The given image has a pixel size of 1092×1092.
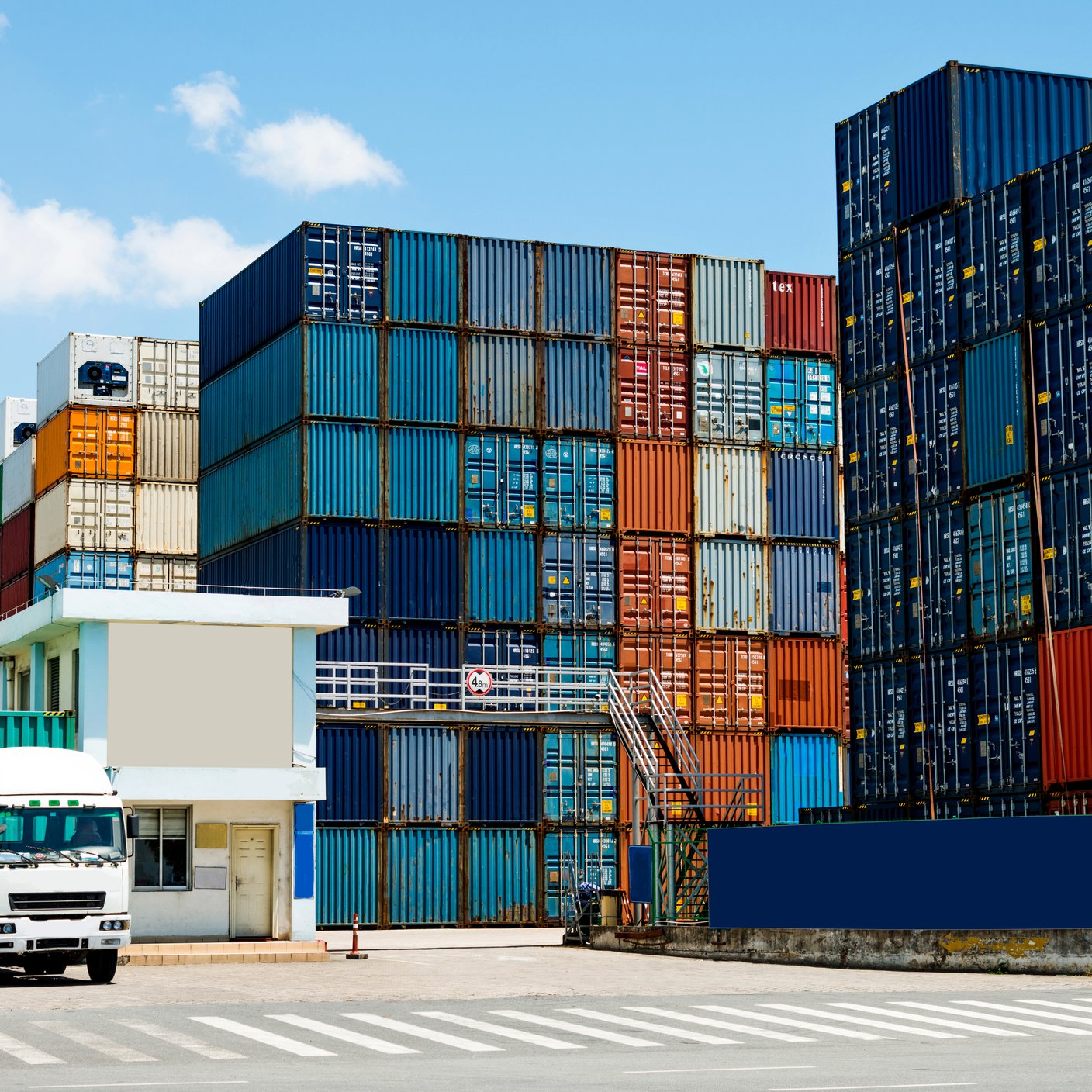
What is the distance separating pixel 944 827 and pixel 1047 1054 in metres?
12.7

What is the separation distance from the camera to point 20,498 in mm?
73000

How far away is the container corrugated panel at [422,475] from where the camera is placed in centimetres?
5034

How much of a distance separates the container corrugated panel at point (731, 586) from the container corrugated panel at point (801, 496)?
3.76ft

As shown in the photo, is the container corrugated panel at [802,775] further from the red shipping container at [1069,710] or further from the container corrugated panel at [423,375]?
the red shipping container at [1069,710]

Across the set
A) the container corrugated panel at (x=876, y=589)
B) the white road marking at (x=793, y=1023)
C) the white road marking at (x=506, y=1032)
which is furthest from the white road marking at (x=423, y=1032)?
the container corrugated panel at (x=876, y=589)

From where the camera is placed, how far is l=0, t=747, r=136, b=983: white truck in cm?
2581

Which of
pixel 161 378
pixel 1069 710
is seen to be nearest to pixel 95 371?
pixel 161 378

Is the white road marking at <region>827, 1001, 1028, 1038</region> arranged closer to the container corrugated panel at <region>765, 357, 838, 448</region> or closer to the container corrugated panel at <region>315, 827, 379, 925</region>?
the container corrugated panel at <region>315, 827, 379, 925</region>

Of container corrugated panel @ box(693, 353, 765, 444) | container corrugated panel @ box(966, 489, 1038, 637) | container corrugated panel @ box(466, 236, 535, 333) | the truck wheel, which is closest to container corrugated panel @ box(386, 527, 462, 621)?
container corrugated panel @ box(466, 236, 535, 333)

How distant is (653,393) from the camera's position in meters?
53.7

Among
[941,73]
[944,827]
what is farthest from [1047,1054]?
[941,73]

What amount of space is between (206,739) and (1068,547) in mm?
15854

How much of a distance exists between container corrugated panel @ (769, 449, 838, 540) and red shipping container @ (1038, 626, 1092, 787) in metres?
19.3

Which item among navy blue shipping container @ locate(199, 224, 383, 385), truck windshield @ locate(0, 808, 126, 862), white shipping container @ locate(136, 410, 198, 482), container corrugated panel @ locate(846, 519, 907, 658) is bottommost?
truck windshield @ locate(0, 808, 126, 862)
